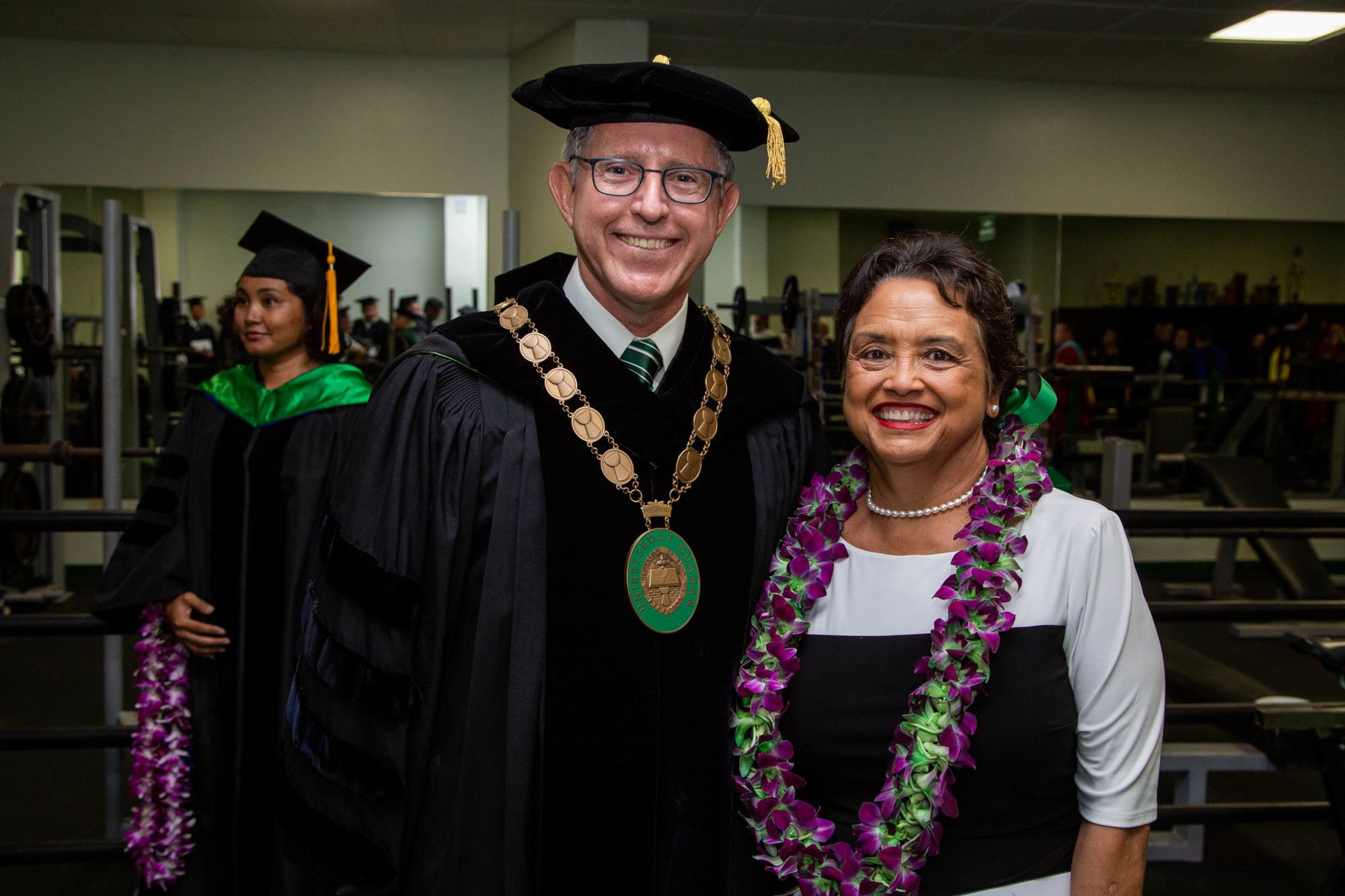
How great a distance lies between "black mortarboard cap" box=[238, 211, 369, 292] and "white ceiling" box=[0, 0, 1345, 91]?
11.3 feet

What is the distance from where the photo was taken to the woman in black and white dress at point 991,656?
1.41m

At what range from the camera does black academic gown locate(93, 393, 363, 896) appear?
2615mm

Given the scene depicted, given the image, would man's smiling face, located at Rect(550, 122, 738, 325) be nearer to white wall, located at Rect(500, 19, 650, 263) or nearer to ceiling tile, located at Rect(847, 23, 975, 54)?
white wall, located at Rect(500, 19, 650, 263)

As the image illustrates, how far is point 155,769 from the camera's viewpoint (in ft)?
8.49

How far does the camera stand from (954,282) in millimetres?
1451

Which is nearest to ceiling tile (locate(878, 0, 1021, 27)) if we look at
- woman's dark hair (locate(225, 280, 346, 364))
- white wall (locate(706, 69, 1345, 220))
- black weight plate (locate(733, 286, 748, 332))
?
white wall (locate(706, 69, 1345, 220))

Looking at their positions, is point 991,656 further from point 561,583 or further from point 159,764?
point 159,764

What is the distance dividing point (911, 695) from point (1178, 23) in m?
6.27

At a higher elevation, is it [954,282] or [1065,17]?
[1065,17]

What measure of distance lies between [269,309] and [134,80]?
17.2 feet

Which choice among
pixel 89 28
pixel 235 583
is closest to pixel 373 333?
pixel 89 28

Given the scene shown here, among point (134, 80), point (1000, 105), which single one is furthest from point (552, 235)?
point (1000, 105)

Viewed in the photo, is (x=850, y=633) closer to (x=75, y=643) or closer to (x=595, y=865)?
(x=595, y=865)

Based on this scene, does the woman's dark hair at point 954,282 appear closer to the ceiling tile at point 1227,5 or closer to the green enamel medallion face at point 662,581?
the green enamel medallion face at point 662,581
